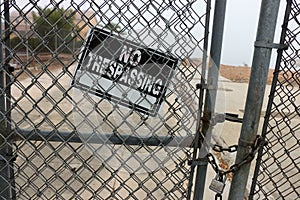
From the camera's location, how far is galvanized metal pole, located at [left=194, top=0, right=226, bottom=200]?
1.10m

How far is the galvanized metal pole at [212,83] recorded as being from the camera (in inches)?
43.3

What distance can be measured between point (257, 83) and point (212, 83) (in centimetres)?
16

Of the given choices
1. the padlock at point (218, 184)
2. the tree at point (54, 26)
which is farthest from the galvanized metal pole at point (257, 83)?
the tree at point (54, 26)


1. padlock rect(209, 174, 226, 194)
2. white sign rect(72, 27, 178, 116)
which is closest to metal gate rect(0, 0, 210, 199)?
white sign rect(72, 27, 178, 116)

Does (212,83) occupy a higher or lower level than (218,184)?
higher

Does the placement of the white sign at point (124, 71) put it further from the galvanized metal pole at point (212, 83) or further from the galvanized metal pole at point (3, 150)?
the galvanized metal pole at point (3, 150)

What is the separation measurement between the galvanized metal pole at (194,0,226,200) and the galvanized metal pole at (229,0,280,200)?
0.41 ft

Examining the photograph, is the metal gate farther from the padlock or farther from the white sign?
the padlock

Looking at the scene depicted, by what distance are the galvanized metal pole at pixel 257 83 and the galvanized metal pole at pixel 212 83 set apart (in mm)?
124

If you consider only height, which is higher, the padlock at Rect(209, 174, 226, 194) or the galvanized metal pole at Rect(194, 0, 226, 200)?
the galvanized metal pole at Rect(194, 0, 226, 200)

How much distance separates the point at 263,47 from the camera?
106 centimetres

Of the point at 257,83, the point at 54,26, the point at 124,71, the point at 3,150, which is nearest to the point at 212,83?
the point at 257,83

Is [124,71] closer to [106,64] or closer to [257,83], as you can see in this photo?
[106,64]

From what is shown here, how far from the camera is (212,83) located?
116 centimetres
